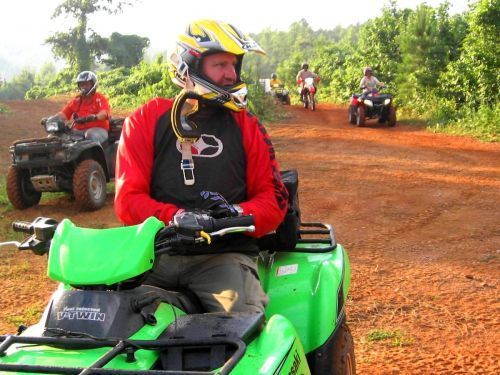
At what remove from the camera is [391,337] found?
15.3 feet

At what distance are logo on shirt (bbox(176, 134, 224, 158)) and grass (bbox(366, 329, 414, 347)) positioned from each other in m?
2.12

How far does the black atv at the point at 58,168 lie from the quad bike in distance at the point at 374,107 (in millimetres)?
9999

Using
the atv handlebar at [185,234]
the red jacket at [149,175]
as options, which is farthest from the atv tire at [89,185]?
the atv handlebar at [185,234]

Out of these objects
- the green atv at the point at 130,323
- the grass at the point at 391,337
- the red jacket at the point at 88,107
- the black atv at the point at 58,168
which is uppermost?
the green atv at the point at 130,323

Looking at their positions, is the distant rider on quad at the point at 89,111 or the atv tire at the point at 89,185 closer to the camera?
the atv tire at the point at 89,185

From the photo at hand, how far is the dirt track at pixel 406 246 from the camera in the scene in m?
4.57

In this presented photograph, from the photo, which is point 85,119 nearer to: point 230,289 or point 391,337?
point 391,337

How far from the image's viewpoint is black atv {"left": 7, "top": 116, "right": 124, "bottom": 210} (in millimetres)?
8492

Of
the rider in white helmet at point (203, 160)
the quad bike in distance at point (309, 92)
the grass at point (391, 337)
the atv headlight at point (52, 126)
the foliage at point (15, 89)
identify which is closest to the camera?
the rider in white helmet at point (203, 160)

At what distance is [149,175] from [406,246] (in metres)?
4.30

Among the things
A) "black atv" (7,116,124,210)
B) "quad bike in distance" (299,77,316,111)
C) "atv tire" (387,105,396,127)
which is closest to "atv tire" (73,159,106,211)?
"black atv" (7,116,124,210)

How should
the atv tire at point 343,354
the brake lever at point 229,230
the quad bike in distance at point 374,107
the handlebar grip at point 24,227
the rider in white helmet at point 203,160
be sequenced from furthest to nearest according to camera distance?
the quad bike in distance at point 374,107 → the atv tire at point 343,354 → the rider in white helmet at point 203,160 → the handlebar grip at point 24,227 → the brake lever at point 229,230

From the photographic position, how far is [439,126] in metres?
16.9

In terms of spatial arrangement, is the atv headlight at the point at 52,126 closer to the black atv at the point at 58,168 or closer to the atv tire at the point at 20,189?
the black atv at the point at 58,168
